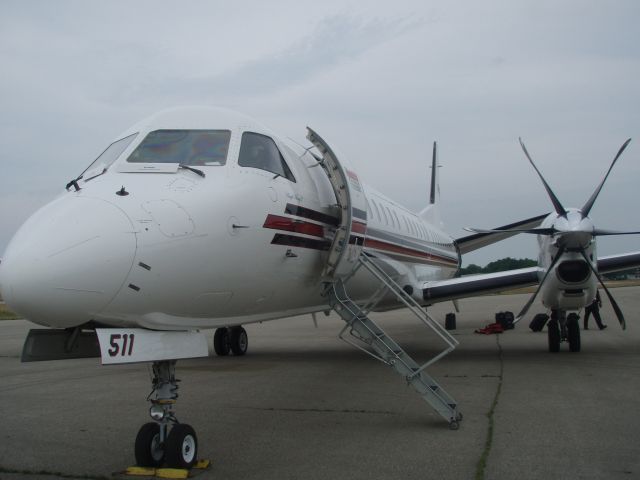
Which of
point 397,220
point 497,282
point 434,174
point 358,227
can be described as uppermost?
point 434,174

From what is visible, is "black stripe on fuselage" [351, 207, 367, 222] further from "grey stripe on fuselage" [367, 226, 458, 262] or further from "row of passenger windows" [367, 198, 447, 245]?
"row of passenger windows" [367, 198, 447, 245]

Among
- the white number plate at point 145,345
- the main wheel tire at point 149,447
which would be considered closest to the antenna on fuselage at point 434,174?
the white number plate at point 145,345

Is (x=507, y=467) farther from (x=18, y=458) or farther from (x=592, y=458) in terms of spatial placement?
(x=18, y=458)

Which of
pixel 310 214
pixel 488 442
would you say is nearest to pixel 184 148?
pixel 310 214

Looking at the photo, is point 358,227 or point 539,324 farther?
point 539,324

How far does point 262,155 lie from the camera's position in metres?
6.79

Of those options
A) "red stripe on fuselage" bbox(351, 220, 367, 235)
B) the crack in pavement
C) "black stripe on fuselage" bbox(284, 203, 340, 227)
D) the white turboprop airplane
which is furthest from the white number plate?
"red stripe on fuselage" bbox(351, 220, 367, 235)

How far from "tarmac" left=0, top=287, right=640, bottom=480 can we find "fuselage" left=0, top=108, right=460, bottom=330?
1.39 metres

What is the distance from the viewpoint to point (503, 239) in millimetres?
19078

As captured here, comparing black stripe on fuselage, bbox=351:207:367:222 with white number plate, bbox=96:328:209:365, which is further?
black stripe on fuselage, bbox=351:207:367:222

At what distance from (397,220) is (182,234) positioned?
8419 millimetres

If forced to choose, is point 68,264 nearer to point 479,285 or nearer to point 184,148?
point 184,148

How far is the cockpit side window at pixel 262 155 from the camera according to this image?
254 inches

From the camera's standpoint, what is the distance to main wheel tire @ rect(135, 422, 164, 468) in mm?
5406
